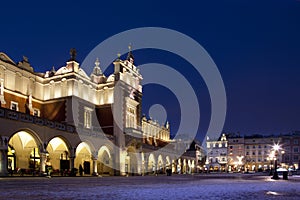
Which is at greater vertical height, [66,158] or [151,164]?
[66,158]

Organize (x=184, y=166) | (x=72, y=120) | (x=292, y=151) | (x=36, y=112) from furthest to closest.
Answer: (x=292, y=151) < (x=184, y=166) < (x=36, y=112) < (x=72, y=120)

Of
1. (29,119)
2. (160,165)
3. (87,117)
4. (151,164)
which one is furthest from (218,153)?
(29,119)

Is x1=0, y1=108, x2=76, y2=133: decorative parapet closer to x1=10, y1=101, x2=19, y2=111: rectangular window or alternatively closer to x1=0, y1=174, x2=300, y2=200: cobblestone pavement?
x1=10, y1=101, x2=19, y2=111: rectangular window

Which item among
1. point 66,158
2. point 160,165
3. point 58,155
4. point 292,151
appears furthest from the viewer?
point 292,151

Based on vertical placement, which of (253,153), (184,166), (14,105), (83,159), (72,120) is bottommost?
(253,153)

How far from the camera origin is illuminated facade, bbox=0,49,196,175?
109 ft

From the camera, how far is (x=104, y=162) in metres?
49.8

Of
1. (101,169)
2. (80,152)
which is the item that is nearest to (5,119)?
(80,152)

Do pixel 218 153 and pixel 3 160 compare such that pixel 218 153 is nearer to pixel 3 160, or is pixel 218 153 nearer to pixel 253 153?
pixel 253 153

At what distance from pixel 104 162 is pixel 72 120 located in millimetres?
8218

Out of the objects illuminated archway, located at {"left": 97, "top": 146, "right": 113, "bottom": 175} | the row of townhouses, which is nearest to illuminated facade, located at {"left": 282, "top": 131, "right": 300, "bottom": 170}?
the row of townhouses

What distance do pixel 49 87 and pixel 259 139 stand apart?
305ft

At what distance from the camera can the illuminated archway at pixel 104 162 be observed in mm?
48719

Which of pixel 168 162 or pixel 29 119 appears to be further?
pixel 168 162
